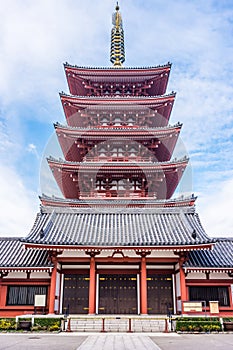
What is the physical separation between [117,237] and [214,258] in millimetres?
6409

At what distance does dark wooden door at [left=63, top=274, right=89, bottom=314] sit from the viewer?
2034 cm

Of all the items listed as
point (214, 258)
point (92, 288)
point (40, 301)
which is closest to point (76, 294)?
point (92, 288)

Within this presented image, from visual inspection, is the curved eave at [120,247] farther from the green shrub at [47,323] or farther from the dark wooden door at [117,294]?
the green shrub at [47,323]

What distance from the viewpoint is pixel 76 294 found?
20.6m

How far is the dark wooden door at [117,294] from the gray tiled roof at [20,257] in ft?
13.2

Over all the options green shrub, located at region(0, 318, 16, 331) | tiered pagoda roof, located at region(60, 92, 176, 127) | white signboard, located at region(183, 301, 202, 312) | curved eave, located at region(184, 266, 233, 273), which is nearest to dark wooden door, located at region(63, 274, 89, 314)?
green shrub, located at region(0, 318, 16, 331)

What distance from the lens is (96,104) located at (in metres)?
30.3

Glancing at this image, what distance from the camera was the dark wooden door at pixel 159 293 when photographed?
2047 cm

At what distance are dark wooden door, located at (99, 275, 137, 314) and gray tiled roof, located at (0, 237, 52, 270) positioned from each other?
158 inches

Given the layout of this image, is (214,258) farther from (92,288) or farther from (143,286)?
(92,288)

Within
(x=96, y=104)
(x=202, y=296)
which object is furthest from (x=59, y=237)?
(x=96, y=104)

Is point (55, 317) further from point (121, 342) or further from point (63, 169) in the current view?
point (63, 169)

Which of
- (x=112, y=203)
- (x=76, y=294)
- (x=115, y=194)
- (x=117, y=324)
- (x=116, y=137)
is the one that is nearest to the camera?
(x=117, y=324)

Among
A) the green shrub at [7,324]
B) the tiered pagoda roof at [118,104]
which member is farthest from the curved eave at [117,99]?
the green shrub at [7,324]
